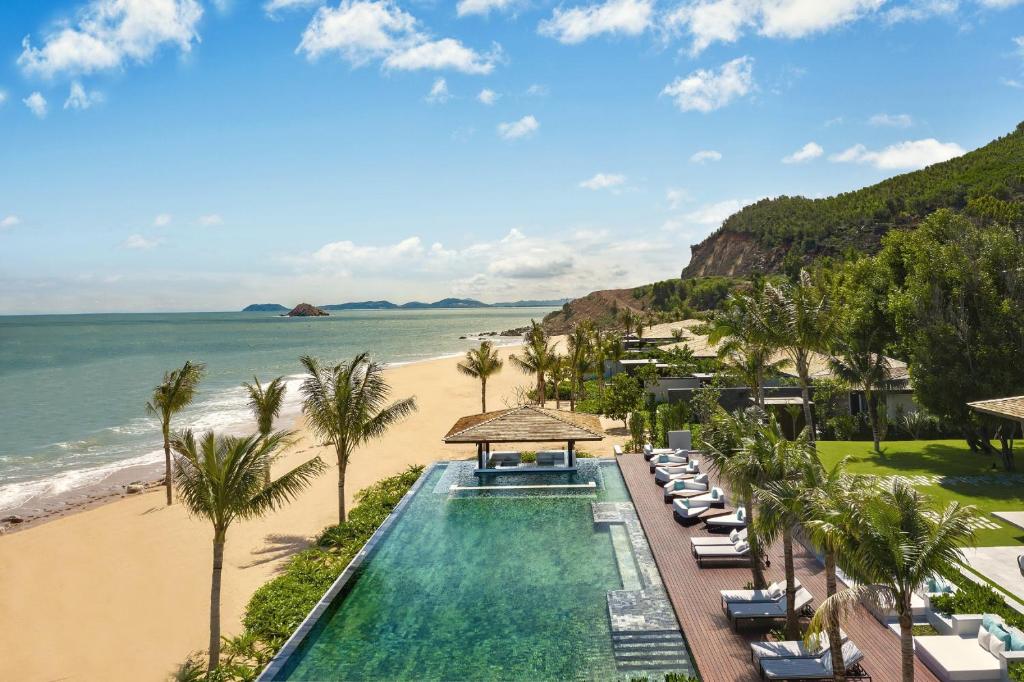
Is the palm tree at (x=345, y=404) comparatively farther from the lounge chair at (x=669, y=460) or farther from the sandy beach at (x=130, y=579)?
the lounge chair at (x=669, y=460)

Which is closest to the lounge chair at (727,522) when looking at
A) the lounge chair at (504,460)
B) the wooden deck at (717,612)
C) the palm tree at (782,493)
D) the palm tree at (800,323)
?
the wooden deck at (717,612)

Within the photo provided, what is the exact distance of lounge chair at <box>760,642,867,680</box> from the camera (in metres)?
8.16

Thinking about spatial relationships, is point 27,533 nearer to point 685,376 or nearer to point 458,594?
point 458,594

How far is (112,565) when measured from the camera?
16203 mm

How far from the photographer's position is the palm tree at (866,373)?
70.9ft

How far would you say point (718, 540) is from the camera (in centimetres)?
1288

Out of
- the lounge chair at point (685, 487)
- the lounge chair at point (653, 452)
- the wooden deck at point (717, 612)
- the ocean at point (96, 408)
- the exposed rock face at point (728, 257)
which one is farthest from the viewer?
the exposed rock face at point (728, 257)

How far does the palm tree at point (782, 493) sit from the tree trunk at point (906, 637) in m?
1.58

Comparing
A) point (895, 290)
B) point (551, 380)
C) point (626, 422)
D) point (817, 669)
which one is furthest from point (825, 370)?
point (817, 669)

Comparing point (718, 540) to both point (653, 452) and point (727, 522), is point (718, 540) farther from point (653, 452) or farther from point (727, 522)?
point (653, 452)

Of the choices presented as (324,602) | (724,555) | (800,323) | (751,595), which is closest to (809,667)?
(751,595)

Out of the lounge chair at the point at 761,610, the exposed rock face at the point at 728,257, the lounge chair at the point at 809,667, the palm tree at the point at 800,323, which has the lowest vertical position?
the lounge chair at the point at 809,667

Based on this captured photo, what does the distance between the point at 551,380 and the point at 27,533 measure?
27.9 meters

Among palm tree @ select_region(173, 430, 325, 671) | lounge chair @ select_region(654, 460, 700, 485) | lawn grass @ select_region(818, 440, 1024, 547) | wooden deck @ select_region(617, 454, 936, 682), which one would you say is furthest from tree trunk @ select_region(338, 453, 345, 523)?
lawn grass @ select_region(818, 440, 1024, 547)
